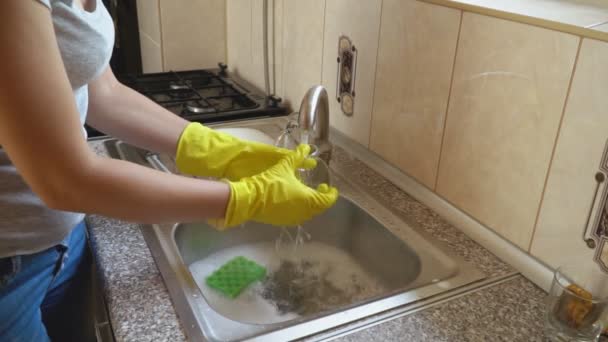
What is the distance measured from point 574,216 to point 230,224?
47 centimetres

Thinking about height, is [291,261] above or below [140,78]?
below

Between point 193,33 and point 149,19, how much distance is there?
193mm

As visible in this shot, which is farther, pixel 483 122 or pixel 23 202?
pixel 483 122

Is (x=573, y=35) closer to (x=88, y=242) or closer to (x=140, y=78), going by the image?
(x=88, y=242)

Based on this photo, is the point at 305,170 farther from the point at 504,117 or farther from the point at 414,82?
the point at 504,117

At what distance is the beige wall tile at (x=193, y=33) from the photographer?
1.77 metres

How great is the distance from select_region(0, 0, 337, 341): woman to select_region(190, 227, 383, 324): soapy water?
24 centimetres

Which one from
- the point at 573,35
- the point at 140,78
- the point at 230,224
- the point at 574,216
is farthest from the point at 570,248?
the point at 140,78

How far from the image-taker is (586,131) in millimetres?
715

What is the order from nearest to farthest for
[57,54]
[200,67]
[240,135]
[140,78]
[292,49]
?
[57,54] < [240,135] < [292,49] < [140,78] < [200,67]

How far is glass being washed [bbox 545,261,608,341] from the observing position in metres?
0.69

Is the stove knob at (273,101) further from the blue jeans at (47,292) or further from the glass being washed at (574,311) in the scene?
the glass being washed at (574,311)

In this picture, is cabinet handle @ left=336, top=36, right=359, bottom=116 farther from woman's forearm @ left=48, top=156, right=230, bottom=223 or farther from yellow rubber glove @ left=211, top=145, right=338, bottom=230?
woman's forearm @ left=48, top=156, right=230, bottom=223

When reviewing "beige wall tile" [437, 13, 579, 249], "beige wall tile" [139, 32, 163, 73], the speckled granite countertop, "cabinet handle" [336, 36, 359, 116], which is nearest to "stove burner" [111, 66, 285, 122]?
"beige wall tile" [139, 32, 163, 73]
